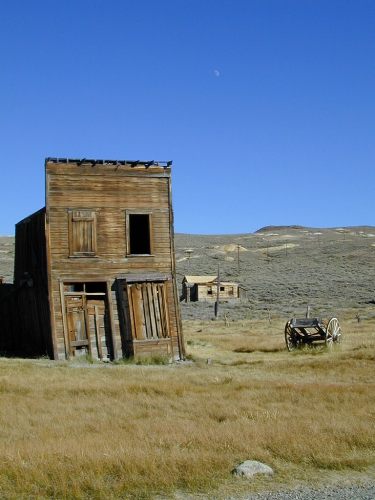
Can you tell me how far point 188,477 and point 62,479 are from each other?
137 centimetres

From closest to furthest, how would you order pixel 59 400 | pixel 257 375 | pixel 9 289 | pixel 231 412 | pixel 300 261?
pixel 231 412, pixel 59 400, pixel 257 375, pixel 9 289, pixel 300 261

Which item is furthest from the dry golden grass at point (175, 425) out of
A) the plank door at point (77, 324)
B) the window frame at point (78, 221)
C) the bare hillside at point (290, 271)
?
the bare hillside at point (290, 271)

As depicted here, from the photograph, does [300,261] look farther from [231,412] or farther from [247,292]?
[231,412]

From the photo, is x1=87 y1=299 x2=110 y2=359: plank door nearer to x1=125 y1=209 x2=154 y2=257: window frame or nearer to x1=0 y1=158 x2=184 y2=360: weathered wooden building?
x1=0 y1=158 x2=184 y2=360: weathered wooden building

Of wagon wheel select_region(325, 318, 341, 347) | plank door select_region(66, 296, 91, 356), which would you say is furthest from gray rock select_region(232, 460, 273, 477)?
wagon wheel select_region(325, 318, 341, 347)

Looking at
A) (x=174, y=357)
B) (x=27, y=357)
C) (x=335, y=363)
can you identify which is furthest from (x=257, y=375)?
(x=27, y=357)

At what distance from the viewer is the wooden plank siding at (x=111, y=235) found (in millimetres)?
21391

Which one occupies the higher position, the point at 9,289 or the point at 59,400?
the point at 9,289

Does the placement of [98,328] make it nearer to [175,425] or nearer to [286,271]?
[175,425]

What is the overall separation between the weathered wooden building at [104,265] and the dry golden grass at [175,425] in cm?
168

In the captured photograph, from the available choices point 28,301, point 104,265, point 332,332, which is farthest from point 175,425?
point 332,332

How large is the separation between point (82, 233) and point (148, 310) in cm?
320

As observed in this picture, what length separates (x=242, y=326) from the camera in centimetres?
3825

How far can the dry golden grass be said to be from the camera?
301 inches
